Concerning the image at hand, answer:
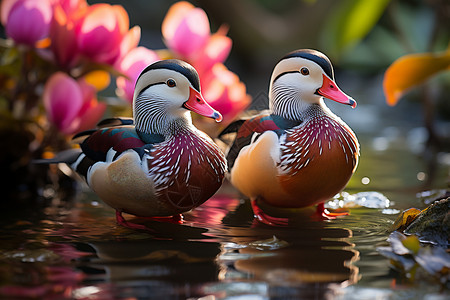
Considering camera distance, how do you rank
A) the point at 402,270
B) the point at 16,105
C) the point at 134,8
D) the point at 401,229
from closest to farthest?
the point at 402,270 < the point at 401,229 < the point at 16,105 < the point at 134,8

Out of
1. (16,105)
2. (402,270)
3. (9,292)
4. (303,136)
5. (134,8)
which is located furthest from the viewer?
(134,8)

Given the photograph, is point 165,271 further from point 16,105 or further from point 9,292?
point 16,105

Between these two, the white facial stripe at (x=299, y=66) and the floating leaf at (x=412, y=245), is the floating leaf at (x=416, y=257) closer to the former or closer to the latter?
the floating leaf at (x=412, y=245)

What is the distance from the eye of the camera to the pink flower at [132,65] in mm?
1982

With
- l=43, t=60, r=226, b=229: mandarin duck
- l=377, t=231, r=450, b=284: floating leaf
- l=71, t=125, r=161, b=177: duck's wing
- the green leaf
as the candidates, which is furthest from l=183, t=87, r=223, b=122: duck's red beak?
the green leaf

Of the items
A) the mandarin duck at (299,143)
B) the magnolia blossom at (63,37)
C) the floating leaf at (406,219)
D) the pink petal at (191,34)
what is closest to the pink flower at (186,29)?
the pink petal at (191,34)

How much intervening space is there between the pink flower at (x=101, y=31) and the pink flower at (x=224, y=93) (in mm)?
340

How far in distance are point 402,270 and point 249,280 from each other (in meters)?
0.29

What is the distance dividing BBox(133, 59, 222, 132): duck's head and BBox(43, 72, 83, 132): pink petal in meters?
0.46

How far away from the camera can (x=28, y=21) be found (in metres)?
1.90

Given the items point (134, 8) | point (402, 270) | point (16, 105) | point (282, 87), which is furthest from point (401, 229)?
point (134, 8)

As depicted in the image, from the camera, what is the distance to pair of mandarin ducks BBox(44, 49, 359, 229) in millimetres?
1471

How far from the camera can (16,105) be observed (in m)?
2.18

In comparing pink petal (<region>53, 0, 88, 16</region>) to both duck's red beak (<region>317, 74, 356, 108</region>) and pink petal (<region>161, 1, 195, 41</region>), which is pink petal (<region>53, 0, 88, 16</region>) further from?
duck's red beak (<region>317, 74, 356, 108</region>)
